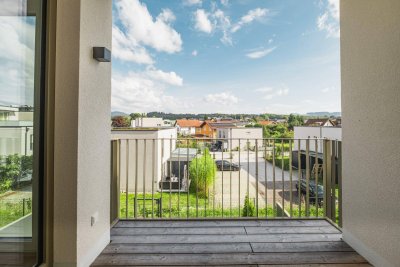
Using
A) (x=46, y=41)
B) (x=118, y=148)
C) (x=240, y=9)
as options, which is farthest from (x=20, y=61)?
(x=240, y=9)

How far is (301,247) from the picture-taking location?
2.27 m

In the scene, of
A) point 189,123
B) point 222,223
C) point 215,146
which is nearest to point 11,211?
point 222,223

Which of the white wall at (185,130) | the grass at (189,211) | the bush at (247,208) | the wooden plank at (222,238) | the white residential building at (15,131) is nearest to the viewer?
the white residential building at (15,131)

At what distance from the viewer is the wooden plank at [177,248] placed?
2205 mm

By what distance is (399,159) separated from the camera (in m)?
1.69

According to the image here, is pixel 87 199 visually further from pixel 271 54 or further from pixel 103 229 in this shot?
pixel 271 54

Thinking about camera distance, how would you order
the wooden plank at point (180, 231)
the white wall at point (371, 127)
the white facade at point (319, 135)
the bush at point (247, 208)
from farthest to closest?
1. the bush at point (247, 208)
2. the white facade at point (319, 135)
3. the wooden plank at point (180, 231)
4. the white wall at point (371, 127)

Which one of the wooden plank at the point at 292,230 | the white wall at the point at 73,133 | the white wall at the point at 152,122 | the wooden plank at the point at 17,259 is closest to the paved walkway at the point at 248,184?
the wooden plank at the point at 292,230

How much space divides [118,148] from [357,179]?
8.26 feet

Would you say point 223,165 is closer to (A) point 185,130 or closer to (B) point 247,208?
(B) point 247,208

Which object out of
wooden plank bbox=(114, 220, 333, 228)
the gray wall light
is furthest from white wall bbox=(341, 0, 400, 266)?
the gray wall light

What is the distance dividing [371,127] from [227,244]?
1661 mm

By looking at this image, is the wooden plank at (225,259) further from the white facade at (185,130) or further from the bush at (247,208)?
the white facade at (185,130)

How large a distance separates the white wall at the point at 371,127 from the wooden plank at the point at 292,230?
250 mm
